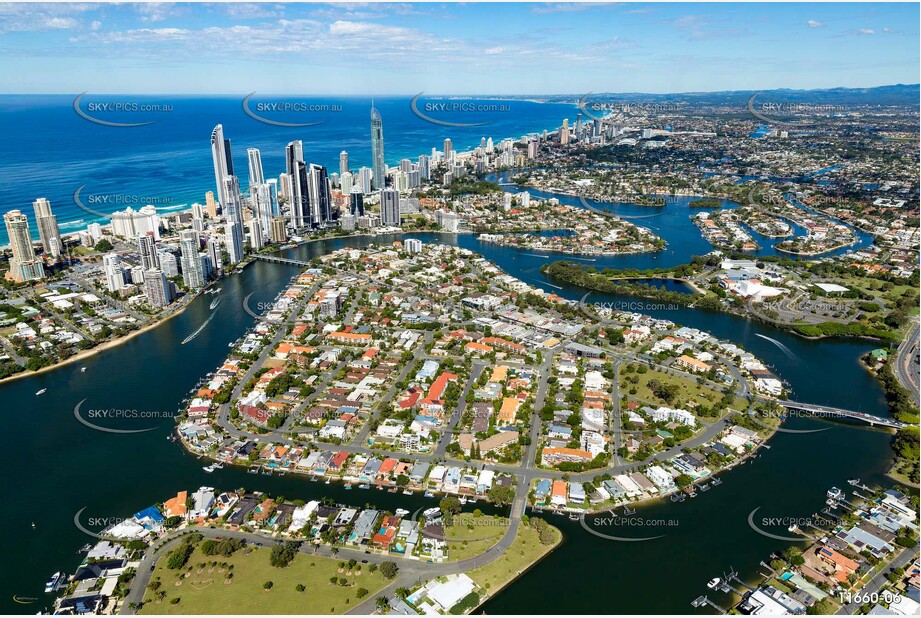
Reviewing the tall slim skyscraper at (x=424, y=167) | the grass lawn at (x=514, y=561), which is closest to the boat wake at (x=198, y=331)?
the grass lawn at (x=514, y=561)

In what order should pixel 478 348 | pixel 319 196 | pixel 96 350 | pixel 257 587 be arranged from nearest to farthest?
pixel 257 587 < pixel 478 348 < pixel 96 350 < pixel 319 196

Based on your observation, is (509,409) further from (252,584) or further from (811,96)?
(811,96)

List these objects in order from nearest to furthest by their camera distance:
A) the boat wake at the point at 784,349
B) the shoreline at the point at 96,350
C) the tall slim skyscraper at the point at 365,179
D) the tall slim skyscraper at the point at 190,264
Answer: the shoreline at the point at 96,350 < the boat wake at the point at 784,349 < the tall slim skyscraper at the point at 190,264 < the tall slim skyscraper at the point at 365,179

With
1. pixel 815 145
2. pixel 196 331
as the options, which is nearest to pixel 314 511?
pixel 196 331

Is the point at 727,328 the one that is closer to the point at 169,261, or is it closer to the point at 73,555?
the point at 73,555

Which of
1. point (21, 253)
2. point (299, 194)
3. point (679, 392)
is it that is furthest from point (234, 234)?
point (679, 392)

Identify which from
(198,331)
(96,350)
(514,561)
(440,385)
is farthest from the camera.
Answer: (198,331)

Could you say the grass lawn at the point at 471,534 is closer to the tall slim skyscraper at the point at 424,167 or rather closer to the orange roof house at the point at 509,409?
the orange roof house at the point at 509,409
